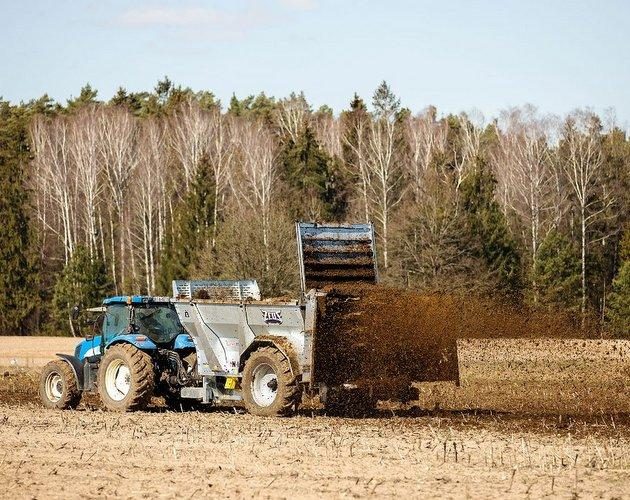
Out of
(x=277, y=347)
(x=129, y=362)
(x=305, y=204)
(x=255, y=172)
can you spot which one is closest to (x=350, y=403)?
(x=277, y=347)

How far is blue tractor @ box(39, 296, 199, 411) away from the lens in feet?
70.4

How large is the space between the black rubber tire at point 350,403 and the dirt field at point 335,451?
0.31m

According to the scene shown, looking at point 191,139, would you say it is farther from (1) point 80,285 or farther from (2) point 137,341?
(2) point 137,341

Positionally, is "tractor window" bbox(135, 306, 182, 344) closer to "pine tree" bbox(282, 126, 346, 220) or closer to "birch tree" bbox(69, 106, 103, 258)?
"birch tree" bbox(69, 106, 103, 258)

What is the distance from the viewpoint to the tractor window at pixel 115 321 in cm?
2248

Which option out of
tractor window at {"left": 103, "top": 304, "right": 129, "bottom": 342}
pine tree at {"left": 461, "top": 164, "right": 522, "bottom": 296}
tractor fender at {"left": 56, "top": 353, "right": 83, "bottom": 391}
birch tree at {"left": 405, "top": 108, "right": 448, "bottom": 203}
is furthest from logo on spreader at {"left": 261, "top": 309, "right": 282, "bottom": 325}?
birch tree at {"left": 405, "top": 108, "right": 448, "bottom": 203}

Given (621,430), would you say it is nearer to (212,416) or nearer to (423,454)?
(423,454)

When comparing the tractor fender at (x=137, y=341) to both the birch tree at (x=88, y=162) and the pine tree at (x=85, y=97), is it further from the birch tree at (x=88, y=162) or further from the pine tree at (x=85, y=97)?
the pine tree at (x=85, y=97)

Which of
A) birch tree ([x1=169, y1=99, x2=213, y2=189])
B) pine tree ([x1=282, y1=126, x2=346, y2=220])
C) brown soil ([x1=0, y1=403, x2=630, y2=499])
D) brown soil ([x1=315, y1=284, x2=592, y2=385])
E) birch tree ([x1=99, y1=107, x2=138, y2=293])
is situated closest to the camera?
brown soil ([x1=0, y1=403, x2=630, y2=499])

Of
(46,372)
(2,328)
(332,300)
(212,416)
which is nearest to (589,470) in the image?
(332,300)

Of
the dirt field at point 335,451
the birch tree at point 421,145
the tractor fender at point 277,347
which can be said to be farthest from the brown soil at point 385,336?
the birch tree at point 421,145

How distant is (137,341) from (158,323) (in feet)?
2.31

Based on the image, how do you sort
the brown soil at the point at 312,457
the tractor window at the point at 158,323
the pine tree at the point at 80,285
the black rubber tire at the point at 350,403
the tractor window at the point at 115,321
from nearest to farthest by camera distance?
the brown soil at the point at 312,457 → the black rubber tire at the point at 350,403 → the tractor window at the point at 158,323 → the tractor window at the point at 115,321 → the pine tree at the point at 80,285

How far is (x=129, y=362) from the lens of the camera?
70.1ft
